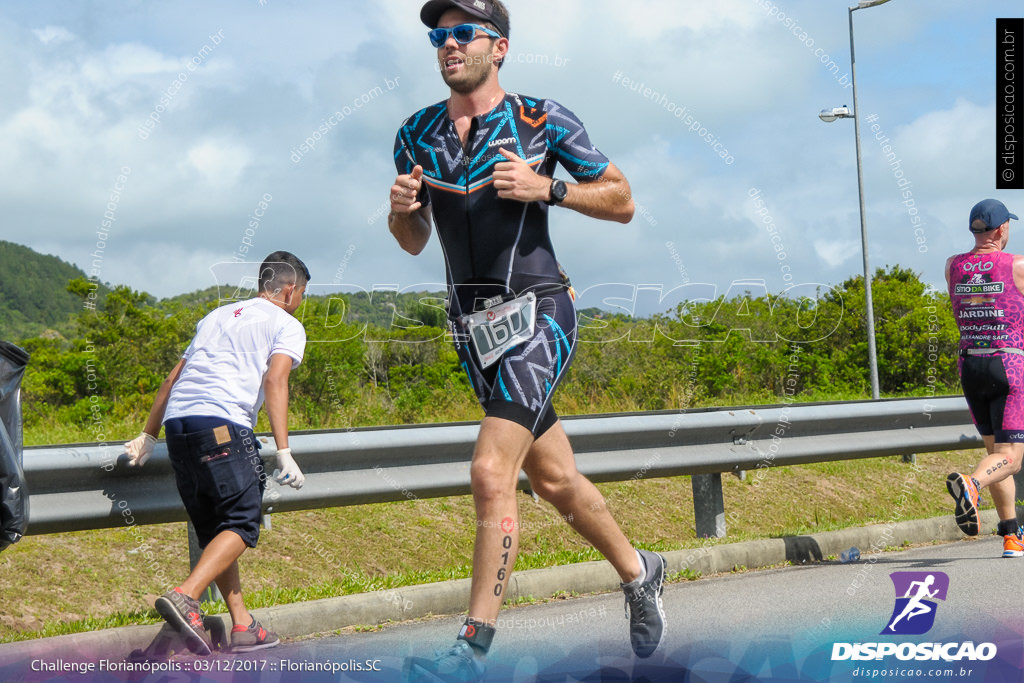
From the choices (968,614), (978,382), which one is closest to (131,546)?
(968,614)

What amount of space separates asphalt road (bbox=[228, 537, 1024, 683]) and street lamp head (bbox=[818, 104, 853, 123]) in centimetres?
1397

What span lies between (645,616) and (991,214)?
4008 millimetres

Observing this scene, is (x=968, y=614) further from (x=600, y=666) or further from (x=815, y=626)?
(x=600, y=666)

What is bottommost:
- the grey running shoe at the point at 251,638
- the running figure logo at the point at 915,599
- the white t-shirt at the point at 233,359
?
the running figure logo at the point at 915,599

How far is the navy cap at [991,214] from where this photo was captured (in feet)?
21.7

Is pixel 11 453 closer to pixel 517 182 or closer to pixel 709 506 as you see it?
pixel 517 182

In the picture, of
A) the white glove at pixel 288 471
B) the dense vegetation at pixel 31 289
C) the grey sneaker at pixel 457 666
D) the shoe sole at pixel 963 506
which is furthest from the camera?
the dense vegetation at pixel 31 289

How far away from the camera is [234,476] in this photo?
4688 millimetres

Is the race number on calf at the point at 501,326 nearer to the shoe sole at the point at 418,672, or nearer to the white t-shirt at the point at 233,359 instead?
the shoe sole at the point at 418,672

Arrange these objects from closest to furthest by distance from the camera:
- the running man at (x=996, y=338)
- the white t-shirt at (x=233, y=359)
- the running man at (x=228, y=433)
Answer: the running man at (x=228, y=433) < the white t-shirt at (x=233, y=359) < the running man at (x=996, y=338)

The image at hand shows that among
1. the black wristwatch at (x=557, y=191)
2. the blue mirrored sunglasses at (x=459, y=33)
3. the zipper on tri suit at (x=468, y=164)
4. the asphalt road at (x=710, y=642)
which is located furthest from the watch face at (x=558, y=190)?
the asphalt road at (x=710, y=642)

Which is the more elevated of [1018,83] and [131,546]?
[1018,83]

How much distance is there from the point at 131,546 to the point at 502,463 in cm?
364

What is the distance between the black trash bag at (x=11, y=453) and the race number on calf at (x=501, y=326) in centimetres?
182
